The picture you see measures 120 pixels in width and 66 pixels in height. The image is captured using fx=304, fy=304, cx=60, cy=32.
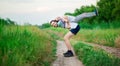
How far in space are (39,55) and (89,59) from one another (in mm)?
1705

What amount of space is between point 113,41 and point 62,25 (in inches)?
286

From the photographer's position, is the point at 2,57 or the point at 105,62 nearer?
the point at 2,57

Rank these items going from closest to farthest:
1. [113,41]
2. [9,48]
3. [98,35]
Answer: [9,48] → [113,41] → [98,35]

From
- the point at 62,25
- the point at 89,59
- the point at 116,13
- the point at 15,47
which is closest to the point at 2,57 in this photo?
the point at 15,47

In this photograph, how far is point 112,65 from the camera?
823 centimetres

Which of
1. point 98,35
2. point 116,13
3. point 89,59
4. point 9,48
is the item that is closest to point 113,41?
point 98,35

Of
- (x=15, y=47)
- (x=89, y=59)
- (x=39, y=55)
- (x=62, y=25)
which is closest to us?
(x=15, y=47)

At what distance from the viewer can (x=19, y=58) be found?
671 centimetres

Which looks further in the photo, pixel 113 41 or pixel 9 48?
pixel 113 41

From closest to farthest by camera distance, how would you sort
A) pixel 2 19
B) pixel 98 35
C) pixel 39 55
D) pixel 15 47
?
pixel 15 47 < pixel 2 19 < pixel 39 55 < pixel 98 35

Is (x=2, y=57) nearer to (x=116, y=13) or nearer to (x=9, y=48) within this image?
(x=9, y=48)

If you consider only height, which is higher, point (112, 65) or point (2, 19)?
point (2, 19)

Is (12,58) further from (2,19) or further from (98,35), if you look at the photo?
(98,35)

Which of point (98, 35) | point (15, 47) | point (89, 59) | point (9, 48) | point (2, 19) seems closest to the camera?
point (9, 48)
